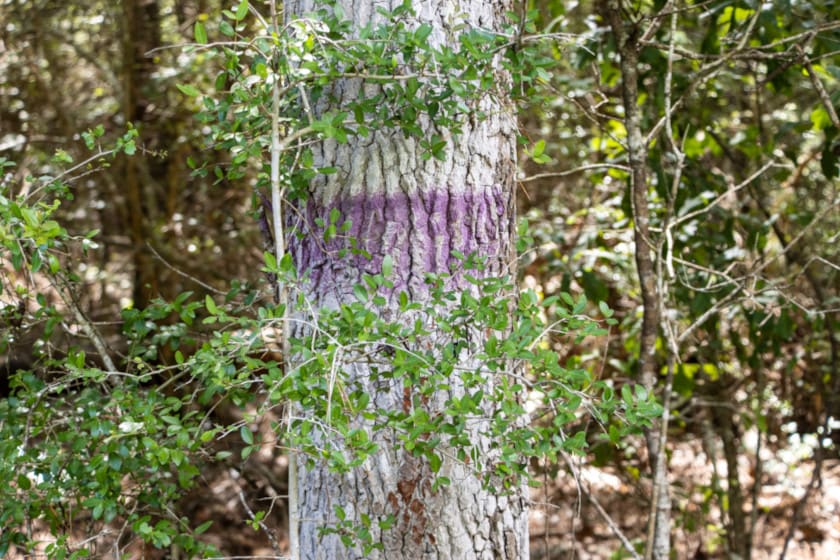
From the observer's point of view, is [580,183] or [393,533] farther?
[580,183]

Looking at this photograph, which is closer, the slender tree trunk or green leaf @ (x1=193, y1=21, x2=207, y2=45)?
green leaf @ (x1=193, y1=21, x2=207, y2=45)

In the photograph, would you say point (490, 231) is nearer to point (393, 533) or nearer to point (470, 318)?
point (470, 318)

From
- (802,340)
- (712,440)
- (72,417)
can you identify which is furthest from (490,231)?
(802,340)

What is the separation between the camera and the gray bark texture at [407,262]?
2.12m

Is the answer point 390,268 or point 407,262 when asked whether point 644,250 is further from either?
point 390,268

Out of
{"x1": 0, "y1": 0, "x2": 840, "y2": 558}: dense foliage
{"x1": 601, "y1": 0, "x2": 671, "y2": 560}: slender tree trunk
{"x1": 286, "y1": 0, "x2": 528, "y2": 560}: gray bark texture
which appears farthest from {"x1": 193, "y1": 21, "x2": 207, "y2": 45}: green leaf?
{"x1": 601, "y1": 0, "x2": 671, "y2": 560}: slender tree trunk

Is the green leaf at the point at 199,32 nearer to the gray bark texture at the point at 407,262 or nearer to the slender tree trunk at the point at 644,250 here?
the gray bark texture at the point at 407,262

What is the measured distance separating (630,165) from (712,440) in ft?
7.86

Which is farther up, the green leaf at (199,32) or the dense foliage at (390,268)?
the green leaf at (199,32)

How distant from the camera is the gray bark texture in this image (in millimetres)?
2115

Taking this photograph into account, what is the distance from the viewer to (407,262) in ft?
7.04

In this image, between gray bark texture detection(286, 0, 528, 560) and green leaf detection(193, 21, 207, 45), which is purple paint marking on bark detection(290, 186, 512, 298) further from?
green leaf detection(193, 21, 207, 45)

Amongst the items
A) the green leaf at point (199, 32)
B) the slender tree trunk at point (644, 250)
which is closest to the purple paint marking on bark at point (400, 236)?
the green leaf at point (199, 32)

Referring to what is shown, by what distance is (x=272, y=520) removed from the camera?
17.8 feet
